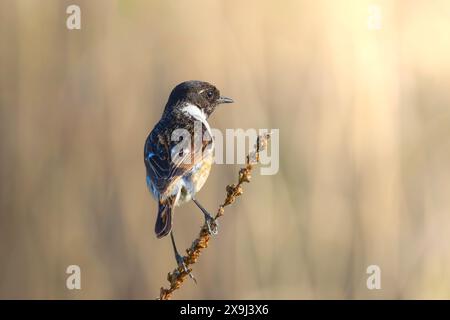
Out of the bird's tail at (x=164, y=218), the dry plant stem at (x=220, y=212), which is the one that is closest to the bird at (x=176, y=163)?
the bird's tail at (x=164, y=218)

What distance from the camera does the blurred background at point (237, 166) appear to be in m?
5.70

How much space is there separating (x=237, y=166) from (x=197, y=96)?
1247 mm

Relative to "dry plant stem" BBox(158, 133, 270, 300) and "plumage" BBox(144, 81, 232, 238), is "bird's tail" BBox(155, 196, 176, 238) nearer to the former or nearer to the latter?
"plumage" BBox(144, 81, 232, 238)

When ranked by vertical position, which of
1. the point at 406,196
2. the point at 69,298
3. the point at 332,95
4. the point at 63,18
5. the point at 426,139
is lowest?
the point at 69,298

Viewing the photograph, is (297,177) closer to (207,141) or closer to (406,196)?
(406,196)

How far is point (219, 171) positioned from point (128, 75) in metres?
1.05

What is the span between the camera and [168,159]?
3.67 meters

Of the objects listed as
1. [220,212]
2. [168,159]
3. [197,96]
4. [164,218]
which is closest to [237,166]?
[197,96]

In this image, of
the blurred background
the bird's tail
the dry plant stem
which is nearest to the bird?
the bird's tail

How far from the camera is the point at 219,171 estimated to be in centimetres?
572

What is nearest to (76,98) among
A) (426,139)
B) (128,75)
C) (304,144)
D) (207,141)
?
(128,75)

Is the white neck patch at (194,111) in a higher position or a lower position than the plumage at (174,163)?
higher

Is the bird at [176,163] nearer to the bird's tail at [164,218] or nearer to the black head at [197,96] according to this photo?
the bird's tail at [164,218]

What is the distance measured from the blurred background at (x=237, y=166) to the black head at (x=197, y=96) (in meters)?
1.05
